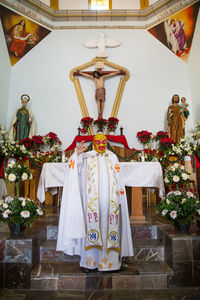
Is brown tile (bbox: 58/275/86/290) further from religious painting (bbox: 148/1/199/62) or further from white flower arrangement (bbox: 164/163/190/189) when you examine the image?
religious painting (bbox: 148/1/199/62)

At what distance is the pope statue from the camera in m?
2.96

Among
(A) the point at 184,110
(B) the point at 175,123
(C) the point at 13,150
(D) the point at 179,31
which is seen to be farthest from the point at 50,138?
(D) the point at 179,31

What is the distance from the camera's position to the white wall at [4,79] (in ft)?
25.4

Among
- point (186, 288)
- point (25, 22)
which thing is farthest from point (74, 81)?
point (186, 288)

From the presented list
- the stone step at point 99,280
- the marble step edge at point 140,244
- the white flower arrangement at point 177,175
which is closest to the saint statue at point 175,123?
the white flower arrangement at point 177,175

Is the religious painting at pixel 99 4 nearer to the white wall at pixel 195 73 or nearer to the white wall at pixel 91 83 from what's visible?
the white wall at pixel 91 83

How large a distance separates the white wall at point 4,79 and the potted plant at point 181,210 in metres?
6.18

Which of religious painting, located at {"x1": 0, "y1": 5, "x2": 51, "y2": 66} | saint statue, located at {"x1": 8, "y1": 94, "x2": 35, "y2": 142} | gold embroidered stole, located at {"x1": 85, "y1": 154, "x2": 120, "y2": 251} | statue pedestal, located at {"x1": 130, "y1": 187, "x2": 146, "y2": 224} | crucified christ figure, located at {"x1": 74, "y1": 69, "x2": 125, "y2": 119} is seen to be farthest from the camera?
religious painting, located at {"x1": 0, "y1": 5, "x2": 51, "y2": 66}

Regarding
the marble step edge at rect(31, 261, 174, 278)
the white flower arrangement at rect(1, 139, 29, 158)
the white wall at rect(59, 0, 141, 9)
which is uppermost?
the white wall at rect(59, 0, 141, 9)

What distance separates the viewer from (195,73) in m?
7.84

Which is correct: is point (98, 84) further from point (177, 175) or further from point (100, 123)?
point (177, 175)

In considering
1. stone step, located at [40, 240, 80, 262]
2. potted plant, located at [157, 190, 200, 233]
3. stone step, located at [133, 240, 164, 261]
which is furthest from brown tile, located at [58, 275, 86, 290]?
potted plant, located at [157, 190, 200, 233]

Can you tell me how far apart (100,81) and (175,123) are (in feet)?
9.60

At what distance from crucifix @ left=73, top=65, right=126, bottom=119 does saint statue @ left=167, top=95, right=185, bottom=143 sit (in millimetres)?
2203
